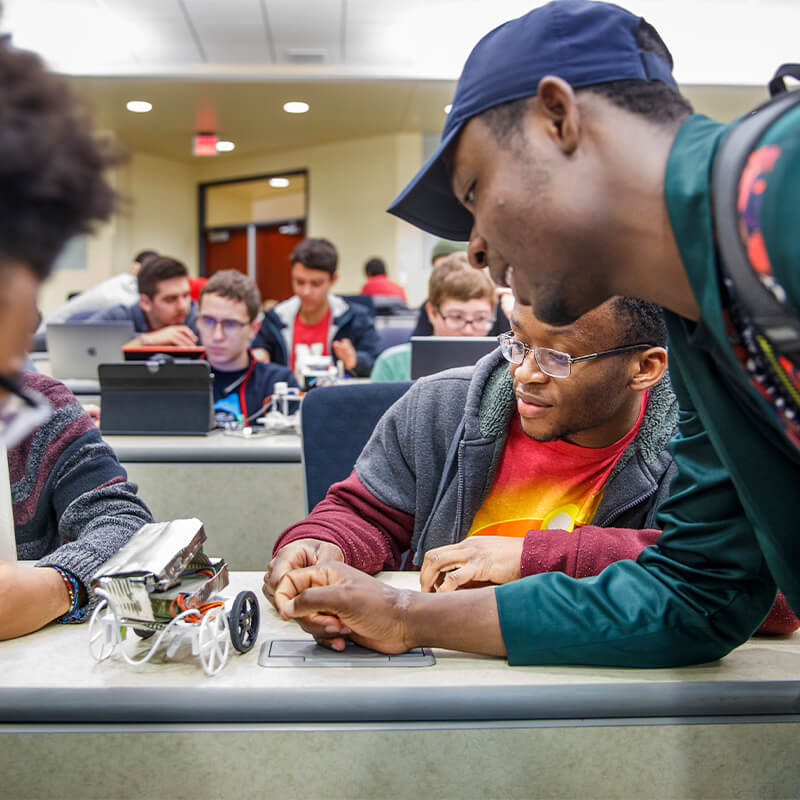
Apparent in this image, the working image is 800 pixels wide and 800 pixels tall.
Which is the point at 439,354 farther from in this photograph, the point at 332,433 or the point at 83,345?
the point at 83,345

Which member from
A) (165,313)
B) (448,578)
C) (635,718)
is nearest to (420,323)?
(165,313)

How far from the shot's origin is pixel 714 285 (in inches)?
24.4

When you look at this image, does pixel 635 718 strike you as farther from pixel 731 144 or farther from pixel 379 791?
pixel 731 144

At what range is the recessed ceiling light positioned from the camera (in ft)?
24.4

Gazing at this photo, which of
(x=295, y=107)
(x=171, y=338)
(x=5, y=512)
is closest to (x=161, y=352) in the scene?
(x=171, y=338)

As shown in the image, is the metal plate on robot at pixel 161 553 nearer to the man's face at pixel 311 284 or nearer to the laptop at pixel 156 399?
Result: the laptop at pixel 156 399

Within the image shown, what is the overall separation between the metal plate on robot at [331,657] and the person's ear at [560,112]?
55 centimetres

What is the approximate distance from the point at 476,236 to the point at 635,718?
1.69ft

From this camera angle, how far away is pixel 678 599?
926mm

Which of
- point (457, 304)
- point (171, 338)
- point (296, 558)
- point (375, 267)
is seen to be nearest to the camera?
point (296, 558)

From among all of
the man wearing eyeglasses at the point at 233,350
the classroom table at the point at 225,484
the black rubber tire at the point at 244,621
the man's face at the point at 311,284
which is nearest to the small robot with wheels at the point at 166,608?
the black rubber tire at the point at 244,621

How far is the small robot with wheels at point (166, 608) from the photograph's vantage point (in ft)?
2.81

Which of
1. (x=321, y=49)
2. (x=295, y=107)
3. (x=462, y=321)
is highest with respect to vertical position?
(x=321, y=49)

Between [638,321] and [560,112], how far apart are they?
0.60 metres
